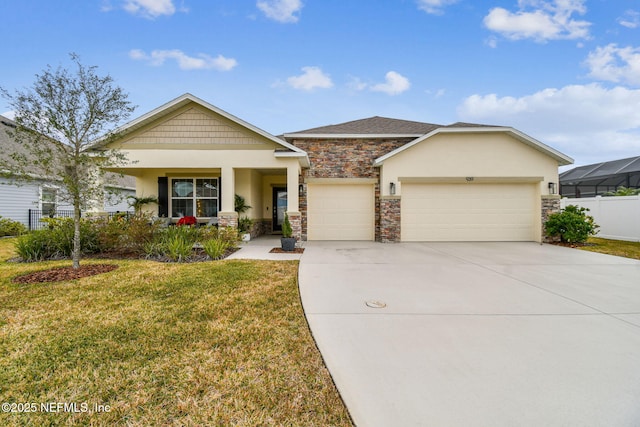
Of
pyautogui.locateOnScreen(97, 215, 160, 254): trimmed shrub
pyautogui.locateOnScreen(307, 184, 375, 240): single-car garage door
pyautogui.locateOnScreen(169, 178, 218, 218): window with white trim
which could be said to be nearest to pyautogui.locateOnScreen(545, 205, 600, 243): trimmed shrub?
pyautogui.locateOnScreen(307, 184, 375, 240): single-car garage door

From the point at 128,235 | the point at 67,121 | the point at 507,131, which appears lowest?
the point at 128,235

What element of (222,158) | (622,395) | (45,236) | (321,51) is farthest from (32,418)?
(321,51)

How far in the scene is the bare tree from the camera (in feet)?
18.6

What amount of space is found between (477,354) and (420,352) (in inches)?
21.8

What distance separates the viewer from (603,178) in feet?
64.0

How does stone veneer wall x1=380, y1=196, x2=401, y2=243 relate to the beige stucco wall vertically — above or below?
below

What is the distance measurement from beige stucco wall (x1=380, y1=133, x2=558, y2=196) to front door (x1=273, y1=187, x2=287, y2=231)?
19.7 feet

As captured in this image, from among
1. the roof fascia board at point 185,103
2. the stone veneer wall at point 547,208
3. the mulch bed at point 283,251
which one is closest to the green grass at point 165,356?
the mulch bed at point 283,251

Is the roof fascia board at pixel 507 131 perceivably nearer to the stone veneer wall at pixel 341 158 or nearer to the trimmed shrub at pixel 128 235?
the stone veneer wall at pixel 341 158

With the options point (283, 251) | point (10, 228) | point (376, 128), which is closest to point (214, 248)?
point (283, 251)

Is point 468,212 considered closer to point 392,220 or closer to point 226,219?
point 392,220

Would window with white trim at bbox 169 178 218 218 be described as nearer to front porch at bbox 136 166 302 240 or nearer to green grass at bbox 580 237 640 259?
front porch at bbox 136 166 302 240

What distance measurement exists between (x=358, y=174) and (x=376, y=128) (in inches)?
101

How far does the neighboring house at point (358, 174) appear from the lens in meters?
9.68
